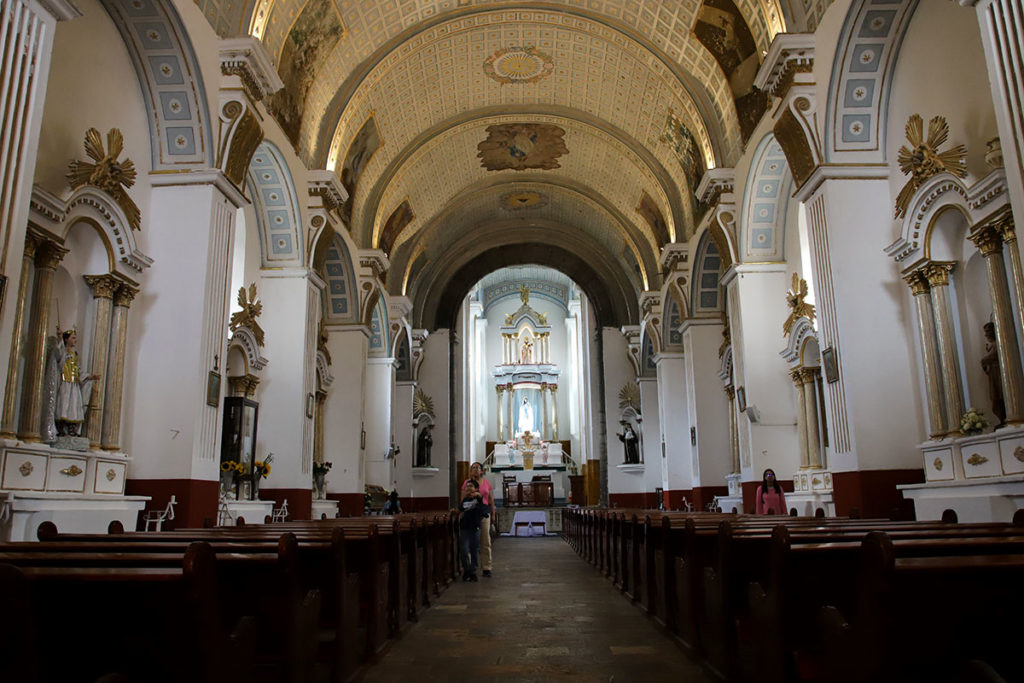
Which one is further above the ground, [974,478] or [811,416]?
[811,416]

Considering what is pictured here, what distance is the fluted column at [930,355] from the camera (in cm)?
736

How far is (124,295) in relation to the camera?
777 centimetres

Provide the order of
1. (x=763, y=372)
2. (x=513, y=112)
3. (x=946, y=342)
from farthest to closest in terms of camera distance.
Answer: (x=513, y=112), (x=763, y=372), (x=946, y=342)

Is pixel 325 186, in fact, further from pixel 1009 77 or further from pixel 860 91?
pixel 1009 77

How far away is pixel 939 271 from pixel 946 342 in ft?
2.29

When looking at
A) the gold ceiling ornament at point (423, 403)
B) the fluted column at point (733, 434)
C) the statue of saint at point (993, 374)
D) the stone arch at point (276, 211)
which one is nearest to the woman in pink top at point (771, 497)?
the statue of saint at point (993, 374)

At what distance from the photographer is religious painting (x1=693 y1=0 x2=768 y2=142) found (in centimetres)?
1091

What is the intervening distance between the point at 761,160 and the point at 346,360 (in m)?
8.34

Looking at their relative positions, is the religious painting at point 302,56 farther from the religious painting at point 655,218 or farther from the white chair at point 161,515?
the religious painting at point 655,218

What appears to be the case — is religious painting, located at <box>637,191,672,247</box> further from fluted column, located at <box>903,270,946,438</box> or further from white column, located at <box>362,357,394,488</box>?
fluted column, located at <box>903,270,946,438</box>

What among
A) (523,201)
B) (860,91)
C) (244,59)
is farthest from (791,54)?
(523,201)

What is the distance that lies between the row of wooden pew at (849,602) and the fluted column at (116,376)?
5.56 m

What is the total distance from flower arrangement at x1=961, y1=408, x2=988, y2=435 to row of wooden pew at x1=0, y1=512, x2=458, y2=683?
5306mm

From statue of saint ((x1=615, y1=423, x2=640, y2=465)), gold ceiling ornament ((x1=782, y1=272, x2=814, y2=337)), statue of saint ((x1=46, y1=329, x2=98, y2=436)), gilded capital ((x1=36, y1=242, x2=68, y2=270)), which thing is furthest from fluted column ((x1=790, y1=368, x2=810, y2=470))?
statue of saint ((x1=615, y1=423, x2=640, y2=465))
